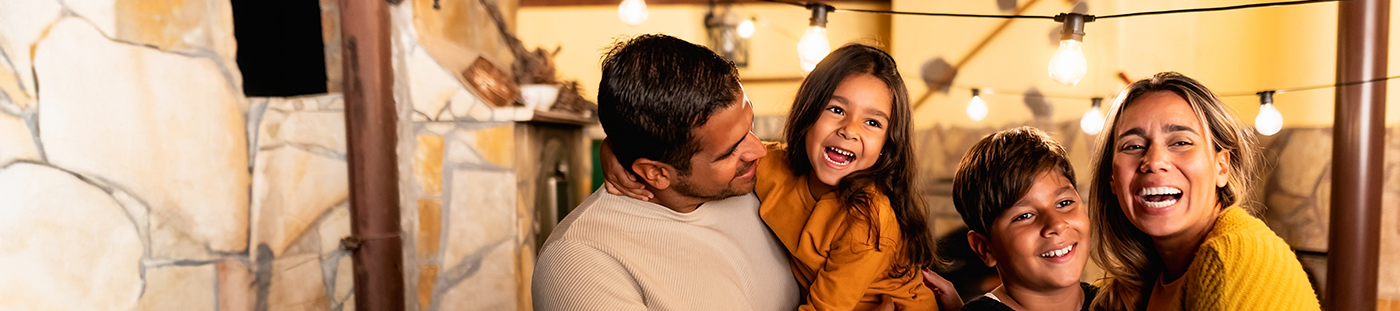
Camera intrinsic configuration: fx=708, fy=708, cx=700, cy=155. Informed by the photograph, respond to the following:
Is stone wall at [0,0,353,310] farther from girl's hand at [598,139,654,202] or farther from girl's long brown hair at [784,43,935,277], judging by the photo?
girl's long brown hair at [784,43,935,277]

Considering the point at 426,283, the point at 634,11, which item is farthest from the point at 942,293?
the point at 426,283

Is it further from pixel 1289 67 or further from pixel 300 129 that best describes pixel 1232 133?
pixel 300 129

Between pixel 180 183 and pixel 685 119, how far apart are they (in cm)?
210

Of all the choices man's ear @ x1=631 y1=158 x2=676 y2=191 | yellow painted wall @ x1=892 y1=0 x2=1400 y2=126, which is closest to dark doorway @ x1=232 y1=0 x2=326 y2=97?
man's ear @ x1=631 y1=158 x2=676 y2=191

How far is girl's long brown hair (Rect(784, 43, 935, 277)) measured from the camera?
1719mm

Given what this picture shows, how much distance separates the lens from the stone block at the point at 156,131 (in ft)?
6.77

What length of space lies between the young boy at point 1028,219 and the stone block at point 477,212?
2.15 metres

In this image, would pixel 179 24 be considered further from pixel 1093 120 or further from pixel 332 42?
pixel 1093 120

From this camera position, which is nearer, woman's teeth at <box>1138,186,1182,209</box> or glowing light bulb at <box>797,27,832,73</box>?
woman's teeth at <box>1138,186,1182,209</box>

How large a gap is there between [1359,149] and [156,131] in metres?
4.40

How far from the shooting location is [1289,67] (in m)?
3.49

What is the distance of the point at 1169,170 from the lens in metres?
1.33

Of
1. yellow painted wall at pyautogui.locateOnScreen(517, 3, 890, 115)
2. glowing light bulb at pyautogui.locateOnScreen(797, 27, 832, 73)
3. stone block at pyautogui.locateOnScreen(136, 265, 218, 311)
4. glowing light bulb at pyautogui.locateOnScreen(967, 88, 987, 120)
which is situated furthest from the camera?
yellow painted wall at pyautogui.locateOnScreen(517, 3, 890, 115)

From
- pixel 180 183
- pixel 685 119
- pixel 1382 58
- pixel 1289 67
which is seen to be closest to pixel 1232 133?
pixel 685 119
